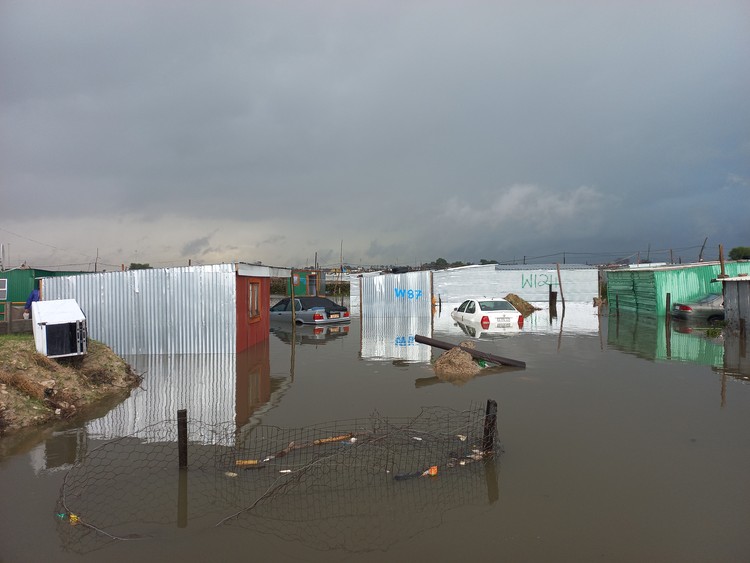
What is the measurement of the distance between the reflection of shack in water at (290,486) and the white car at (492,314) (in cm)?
1268

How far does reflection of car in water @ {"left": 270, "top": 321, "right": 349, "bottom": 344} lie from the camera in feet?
57.7

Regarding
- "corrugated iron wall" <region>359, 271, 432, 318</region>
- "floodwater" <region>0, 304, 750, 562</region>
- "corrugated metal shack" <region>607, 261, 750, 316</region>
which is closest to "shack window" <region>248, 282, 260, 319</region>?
"floodwater" <region>0, 304, 750, 562</region>

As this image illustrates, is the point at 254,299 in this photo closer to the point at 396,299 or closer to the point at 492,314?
the point at 492,314

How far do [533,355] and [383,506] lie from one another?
378 inches

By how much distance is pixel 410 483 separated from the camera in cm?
535

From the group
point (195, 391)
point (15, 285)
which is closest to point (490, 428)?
point (195, 391)

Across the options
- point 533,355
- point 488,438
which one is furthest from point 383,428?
point 533,355

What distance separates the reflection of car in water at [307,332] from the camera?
17578 mm

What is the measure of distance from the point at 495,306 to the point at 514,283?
1722 cm

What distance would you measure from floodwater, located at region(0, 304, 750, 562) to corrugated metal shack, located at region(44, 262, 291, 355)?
3048 millimetres

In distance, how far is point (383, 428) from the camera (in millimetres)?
6773

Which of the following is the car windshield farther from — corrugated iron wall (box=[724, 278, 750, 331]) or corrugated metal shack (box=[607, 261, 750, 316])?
corrugated metal shack (box=[607, 261, 750, 316])

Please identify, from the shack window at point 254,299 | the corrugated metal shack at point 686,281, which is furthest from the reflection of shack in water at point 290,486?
the corrugated metal shack at point 686,281

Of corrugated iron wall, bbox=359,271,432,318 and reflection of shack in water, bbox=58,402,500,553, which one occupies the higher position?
corrugated iron wall, bbox=359,271,432,318
